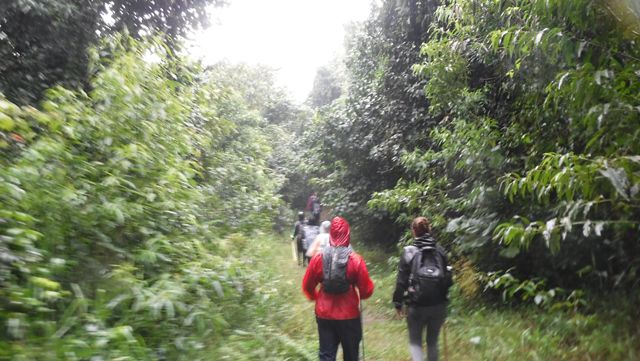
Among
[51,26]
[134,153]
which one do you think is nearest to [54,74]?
[51,26]

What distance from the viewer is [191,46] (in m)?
10.6

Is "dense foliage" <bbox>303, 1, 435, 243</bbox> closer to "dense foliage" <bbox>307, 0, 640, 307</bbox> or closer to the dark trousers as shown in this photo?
"dense foliage" <bbox>307, 0, 640, 307</bbox>

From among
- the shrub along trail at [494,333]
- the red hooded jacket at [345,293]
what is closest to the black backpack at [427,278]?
the red hooded jacket at [345,293]

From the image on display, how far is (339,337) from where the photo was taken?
13.9ft

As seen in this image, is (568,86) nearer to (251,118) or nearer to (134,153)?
(134,153)

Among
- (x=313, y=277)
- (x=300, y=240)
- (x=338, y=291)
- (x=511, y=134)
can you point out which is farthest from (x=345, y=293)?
(x=300, y=240)

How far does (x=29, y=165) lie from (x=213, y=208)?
144 inches

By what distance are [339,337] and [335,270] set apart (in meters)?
0.64

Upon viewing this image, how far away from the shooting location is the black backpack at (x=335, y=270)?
4062 millimetres

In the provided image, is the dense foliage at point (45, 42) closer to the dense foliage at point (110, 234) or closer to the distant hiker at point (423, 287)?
the dense foliage at point (110, 234)

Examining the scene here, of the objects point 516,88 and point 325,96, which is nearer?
point 516,88

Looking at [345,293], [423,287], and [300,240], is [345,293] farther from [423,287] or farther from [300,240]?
[300,240]

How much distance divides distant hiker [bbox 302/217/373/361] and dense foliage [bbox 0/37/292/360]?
A: 2.51ft

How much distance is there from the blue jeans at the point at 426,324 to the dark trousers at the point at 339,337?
25.2 inches
